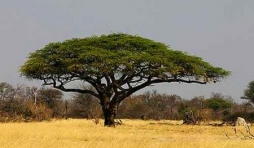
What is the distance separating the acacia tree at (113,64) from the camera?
83.2ft

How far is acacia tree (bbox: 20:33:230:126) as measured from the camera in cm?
2536

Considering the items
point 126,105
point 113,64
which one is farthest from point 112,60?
point 126,105

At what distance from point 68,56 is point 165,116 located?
30.9 m

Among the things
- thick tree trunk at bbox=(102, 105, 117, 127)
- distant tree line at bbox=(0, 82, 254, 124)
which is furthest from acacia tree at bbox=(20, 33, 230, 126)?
distant tree line at bbox=(0, 82, 254, 124)

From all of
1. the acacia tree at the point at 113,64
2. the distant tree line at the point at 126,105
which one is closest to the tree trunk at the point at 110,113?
the acacia tree at the point at 113,64

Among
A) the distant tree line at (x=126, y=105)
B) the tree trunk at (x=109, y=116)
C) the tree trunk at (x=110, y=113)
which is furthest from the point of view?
the distant tree line at (x=126, y=105)

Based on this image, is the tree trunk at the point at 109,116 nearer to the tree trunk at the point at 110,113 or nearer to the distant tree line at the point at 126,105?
the tree trunk at the point at 110,113

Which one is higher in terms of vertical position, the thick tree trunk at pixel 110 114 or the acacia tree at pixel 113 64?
the acacia tree at pixel 113 64

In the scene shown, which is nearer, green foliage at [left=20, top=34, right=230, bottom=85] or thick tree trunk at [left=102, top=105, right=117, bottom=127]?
green foliage at [left=20, top=34, right=230, bottom=85]

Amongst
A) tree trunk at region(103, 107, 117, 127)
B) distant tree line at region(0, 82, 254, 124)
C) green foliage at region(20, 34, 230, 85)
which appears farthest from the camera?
distant tree line at region(0, 82, 254, 124)

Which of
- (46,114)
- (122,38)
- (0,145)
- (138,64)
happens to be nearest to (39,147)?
(0,145)

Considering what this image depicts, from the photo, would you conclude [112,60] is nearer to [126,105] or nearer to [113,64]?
[113,64]

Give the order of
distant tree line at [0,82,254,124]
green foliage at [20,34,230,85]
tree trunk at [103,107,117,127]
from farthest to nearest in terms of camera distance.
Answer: distant tree line at [0,82,254,124] < tree trunk at [103,107,117,127] < green foliage at [20,34,230,85]

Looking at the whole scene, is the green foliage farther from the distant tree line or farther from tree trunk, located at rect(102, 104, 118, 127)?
the distant tree line
